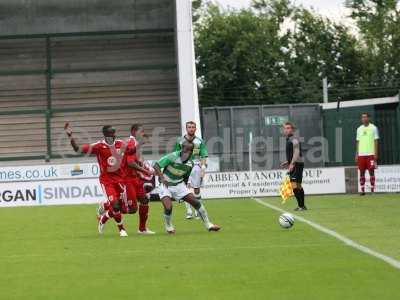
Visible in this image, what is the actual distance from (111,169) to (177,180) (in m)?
1.24

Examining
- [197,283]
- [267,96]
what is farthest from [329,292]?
[267,96]

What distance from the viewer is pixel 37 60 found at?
41.9m

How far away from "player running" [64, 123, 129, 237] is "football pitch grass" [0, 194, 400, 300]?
1.25 feet

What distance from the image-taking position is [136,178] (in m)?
19.0

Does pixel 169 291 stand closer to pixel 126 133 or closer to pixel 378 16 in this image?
pixel 126 133

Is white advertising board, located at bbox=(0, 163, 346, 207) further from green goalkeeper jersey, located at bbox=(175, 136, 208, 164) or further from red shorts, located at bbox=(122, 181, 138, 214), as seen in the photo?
red shorts, located at bbox=(122, 181, 138, 214)

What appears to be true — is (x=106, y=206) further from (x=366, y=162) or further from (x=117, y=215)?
(x=366, y=162)

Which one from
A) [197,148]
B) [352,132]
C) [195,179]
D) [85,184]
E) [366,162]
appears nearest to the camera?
[197,148]

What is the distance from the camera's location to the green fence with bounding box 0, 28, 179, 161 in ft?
129

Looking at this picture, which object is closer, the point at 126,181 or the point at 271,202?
Result: the point at 126,181

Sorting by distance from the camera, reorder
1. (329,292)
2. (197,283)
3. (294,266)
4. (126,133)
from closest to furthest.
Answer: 1. (329,292)
2. (197,283)
3. (294,266)
4. (126,133)

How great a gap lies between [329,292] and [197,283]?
150 cm

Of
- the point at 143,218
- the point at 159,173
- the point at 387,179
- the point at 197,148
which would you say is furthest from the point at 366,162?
the point at 159,173

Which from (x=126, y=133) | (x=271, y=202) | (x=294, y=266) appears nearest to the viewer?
(x=294, y=266)
